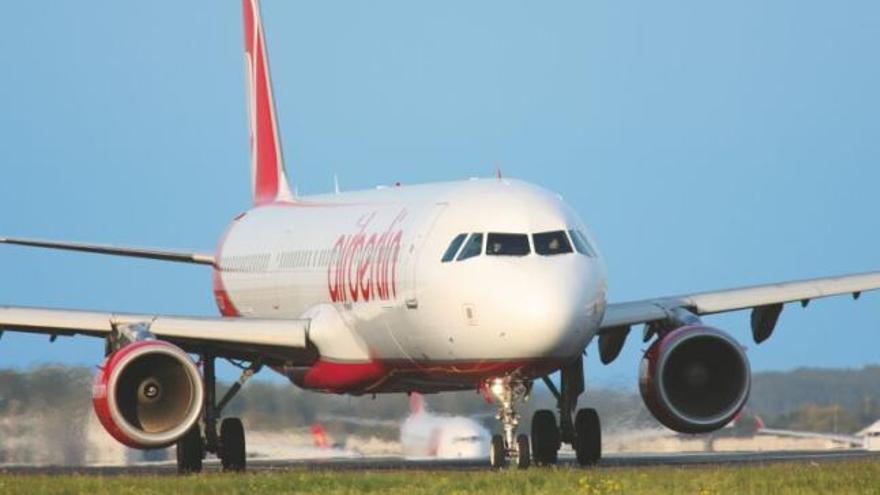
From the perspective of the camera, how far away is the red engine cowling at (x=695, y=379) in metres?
34.7

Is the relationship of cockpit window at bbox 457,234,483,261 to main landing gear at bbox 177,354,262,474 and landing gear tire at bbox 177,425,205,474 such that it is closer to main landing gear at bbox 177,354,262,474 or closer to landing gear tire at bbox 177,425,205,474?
main landing gear at bbox 177,354,262,474

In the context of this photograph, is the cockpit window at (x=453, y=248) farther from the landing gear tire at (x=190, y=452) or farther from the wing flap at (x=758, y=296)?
the landing gear tire at (x=190, y=452)

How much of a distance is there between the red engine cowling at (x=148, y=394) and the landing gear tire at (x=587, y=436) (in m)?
5.30

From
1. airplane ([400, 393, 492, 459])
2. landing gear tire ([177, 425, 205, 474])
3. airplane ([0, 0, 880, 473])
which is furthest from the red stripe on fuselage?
airplane ([400, 393, 492, 459])

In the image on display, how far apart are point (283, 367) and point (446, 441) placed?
4.52 meters

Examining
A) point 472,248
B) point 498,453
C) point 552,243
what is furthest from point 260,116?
point 498,453

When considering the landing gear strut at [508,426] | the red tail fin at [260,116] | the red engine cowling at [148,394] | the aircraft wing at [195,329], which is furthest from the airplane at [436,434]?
the landing gear strut at [508,426]

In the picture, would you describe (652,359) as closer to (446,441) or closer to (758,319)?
(758,319)

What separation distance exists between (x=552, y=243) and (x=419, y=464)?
890 cm

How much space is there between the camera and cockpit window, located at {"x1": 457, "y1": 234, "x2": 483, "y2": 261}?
3145 cm

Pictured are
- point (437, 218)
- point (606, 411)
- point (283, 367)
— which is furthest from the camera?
point (606, 411)

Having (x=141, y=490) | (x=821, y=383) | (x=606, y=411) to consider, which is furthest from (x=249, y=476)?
(x=821, y=383)

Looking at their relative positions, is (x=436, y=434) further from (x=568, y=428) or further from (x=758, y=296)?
(x=758, y=296)

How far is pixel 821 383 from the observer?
43.2 metres
